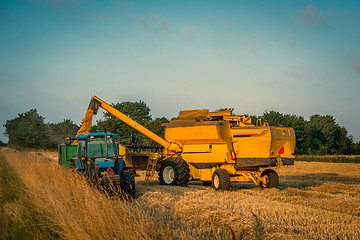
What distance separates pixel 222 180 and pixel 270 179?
6.41 feet

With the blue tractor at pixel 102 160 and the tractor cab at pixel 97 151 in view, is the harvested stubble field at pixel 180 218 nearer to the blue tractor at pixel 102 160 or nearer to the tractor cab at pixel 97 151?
the blue tractor at pixel 102 160

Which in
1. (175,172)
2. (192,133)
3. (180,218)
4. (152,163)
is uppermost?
(192,133)

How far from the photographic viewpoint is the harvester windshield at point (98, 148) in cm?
1132

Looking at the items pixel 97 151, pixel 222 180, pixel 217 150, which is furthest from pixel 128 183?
pixel 217 150

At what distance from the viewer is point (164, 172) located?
47.1ft

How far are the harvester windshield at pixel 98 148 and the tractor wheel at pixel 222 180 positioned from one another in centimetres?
361

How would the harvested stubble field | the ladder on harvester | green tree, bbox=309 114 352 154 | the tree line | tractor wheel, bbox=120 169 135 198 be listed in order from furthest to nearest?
green tree, bbox=309 114 352 154 → the tree line → the ladder on harvester → tractor wheel, bbox=120 169 135 198 → the harvested stubble field

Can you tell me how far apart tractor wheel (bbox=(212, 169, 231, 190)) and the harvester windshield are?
3.61 m

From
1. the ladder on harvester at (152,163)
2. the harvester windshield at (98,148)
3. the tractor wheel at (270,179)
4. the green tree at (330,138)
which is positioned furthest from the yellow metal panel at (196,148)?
the green tree at (330,138)

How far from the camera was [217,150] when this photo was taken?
12945 mm

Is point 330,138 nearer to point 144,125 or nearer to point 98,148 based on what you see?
point 144,125

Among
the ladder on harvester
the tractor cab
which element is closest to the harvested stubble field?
the tractor cab

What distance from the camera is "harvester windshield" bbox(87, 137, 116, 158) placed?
37.1 ft

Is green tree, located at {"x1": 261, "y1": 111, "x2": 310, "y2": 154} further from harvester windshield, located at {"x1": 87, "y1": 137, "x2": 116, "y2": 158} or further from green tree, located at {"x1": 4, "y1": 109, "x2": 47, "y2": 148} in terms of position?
harvester windshield, located at {"x1": 87, "y1": 137, "x2": 116, "y2": 158}
